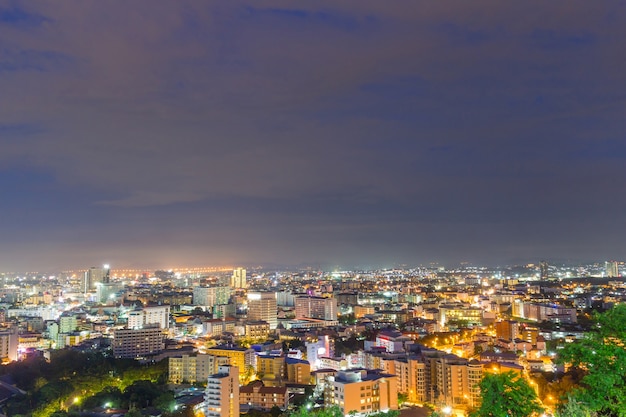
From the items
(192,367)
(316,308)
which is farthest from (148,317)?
(192,367)

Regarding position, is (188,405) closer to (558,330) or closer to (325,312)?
(558,330)

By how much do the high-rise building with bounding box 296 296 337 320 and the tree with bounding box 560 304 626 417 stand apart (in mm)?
17296

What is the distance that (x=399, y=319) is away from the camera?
63.0 feet

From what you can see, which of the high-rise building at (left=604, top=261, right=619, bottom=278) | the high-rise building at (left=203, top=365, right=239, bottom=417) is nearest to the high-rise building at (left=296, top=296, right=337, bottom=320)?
the high-rise building at (left=203, top=365, right=239, bottom=417)

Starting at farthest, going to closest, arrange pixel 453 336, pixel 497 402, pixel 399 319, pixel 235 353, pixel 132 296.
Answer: pixel 132 296 → pixel 399 319 → pixel 453 336 → pixel 235 353 → pixel 497 402

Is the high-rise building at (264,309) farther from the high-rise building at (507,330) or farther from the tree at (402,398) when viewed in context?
the tree at (402,398)

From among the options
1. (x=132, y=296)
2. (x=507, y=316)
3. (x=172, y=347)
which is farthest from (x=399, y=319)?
(x=132, y=296)

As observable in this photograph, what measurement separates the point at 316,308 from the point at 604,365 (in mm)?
18603

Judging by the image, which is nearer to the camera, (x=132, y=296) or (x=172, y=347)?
(x=172, y=347)

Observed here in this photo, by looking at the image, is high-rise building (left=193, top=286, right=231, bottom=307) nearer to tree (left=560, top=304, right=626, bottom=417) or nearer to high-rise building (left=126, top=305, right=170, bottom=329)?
high-rise building (left=126, top=305, right=170, bottom=329)

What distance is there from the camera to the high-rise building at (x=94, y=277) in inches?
1270

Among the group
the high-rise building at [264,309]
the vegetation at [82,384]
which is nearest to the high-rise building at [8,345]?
the vegetation at [82,384]

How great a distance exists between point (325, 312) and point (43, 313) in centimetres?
1078

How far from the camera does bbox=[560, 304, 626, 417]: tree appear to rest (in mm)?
2848
